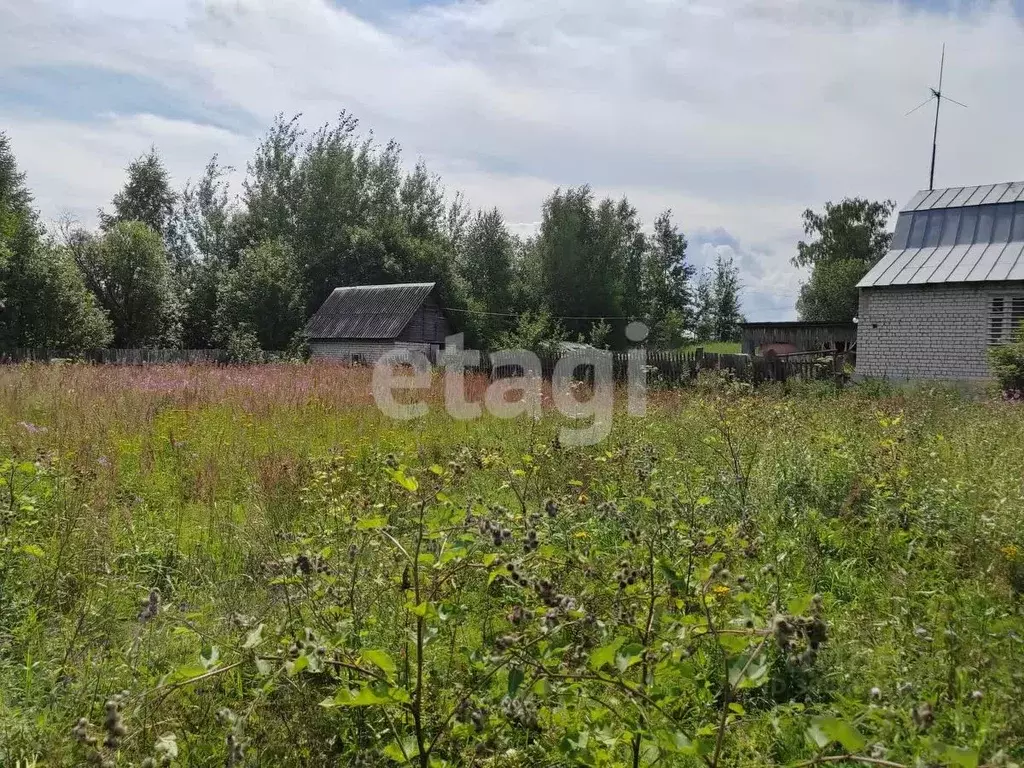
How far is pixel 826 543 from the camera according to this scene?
14.2 feet

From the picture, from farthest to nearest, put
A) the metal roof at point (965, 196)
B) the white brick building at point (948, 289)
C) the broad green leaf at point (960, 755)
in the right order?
the metal roof at point (965, 196)
the white brick building at point (948, 289)
the broad green leaf at point (960, 755)

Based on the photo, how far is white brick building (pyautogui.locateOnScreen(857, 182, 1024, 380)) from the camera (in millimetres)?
16703

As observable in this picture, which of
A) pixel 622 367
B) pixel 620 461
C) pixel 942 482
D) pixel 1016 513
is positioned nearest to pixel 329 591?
pixel 620 461

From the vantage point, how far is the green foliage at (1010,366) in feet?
43.9

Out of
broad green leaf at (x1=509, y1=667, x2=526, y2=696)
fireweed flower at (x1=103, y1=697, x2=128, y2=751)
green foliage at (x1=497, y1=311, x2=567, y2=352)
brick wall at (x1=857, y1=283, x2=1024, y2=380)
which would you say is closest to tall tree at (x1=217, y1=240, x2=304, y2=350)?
green foliage at (x1=497, y1=311, x2=567, y2=352)

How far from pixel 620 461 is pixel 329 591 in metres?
2.87

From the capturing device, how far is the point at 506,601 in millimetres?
3553

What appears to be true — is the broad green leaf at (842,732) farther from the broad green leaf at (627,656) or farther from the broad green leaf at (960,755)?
the broad green leaf at (627,656)

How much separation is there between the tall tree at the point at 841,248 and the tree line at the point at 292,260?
8695 mm

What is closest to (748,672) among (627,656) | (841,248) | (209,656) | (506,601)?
(627,656)

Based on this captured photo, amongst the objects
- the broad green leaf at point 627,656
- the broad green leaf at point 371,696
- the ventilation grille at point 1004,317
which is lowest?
the broad green leaf at point 371,696

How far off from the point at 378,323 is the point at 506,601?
23.6 meters

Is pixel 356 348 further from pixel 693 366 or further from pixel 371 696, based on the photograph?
pixel 371 696

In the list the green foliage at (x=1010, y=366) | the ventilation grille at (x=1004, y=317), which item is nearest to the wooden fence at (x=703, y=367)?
the ventilation grille at (x=1004, y=317)
